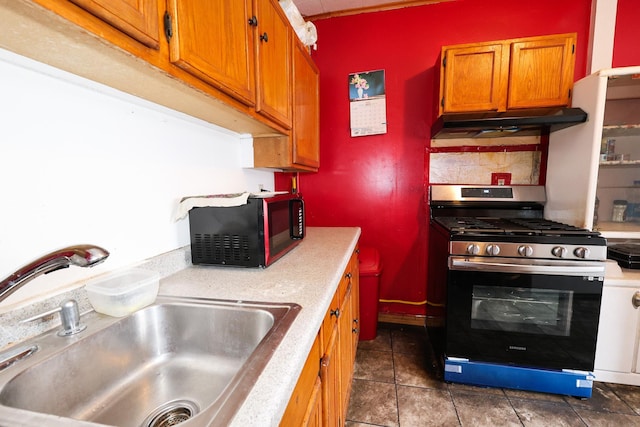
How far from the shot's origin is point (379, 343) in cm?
208

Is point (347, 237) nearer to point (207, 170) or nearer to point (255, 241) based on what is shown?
point (255, 241)

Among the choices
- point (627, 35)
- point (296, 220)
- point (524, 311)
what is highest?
point (627, 35)

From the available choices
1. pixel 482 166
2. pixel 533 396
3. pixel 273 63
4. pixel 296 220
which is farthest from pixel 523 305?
pixel 273 63

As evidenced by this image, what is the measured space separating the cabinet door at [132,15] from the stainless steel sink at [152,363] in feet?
2.36

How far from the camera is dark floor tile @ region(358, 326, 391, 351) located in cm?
202

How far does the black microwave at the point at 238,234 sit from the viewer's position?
108cm

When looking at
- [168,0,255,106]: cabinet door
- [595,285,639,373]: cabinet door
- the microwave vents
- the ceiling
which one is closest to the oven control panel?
[595,285,639,373]: cabinet door

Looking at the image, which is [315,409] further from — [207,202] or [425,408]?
[425,408]

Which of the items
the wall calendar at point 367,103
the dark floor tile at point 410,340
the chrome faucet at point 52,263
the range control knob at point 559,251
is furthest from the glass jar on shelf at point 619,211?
the chrome faucet at point 52,263

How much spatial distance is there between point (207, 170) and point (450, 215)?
5.95ft

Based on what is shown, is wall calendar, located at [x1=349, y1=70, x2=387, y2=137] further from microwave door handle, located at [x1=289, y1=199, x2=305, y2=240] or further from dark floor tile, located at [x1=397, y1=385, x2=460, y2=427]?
dark floor tile, located at [x1=397, y1=385, x2=460, y2=427]

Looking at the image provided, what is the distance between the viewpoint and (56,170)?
75cm

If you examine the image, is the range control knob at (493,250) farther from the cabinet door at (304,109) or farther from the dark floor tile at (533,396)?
the cabinet door at (304,109)

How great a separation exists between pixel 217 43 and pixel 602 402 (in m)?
2.60
